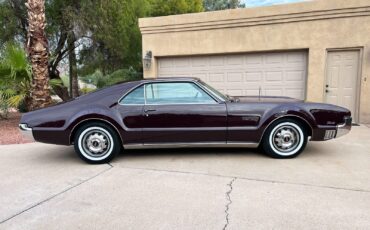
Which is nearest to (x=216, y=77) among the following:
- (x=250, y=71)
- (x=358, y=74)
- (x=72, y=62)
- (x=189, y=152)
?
(x=250, y=71)

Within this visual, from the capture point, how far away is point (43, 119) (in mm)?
4938

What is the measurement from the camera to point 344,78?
8383 mm

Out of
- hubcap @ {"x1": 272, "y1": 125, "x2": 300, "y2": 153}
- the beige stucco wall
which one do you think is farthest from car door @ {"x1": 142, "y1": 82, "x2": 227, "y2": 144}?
the beige stucco wall

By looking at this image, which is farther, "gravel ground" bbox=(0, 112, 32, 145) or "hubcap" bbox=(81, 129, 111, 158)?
"gravel ground" bbox=(0, 112, 32, 145)

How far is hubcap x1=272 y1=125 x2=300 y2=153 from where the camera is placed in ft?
16.4

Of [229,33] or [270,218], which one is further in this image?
[229,33]

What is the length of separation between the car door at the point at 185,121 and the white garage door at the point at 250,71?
180 inches

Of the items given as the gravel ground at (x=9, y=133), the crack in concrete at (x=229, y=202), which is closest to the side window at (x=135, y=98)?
the crack in concrete at (x=229, y=202)

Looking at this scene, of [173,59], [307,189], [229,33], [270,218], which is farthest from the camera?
[173,59]

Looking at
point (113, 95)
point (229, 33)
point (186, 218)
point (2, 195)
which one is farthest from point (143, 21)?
point (186, 218)

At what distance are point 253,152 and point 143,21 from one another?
21.6 ft

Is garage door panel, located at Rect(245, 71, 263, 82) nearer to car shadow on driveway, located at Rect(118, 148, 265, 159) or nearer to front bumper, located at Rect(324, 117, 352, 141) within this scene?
car shadow on driveway, located at Rect(118, 148, 265, 159)

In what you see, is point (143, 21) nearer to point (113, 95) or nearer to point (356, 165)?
point (113, 95)

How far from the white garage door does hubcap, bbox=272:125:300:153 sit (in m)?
4.26
